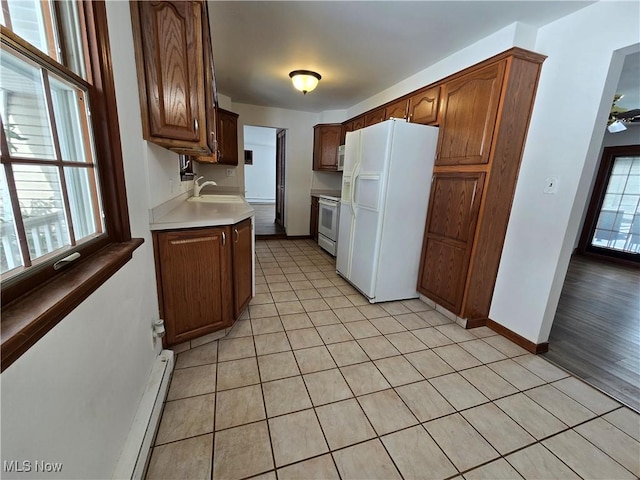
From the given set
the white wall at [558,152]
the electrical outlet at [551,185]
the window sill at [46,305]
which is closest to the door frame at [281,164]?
the white wall at [558,152]

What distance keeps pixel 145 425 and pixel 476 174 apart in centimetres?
260

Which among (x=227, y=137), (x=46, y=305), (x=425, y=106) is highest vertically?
(x=425, y=106)

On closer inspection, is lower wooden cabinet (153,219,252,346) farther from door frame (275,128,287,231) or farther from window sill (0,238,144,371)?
door frame (275,128,287,231)

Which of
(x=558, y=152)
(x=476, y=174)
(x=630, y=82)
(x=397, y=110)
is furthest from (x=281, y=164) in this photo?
(x=630, y=82)

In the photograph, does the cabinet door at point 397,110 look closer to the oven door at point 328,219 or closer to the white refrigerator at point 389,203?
the white refrigerator at point 389,203

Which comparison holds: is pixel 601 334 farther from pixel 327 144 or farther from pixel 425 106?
pixel 327 144

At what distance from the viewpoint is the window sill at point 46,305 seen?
1.68 ft

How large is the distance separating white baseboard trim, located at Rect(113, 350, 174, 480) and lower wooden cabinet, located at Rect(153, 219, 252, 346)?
249 mm

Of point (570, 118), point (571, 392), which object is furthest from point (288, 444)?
point (570, 118)

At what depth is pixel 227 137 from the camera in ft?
13.3

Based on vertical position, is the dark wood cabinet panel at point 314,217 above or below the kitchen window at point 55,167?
below

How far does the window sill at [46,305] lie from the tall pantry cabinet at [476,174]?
2.37 meters

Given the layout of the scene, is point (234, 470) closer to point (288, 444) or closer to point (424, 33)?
point (288, 444)

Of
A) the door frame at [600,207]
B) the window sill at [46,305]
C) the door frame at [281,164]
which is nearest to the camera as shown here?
the window sill at [46,305]
